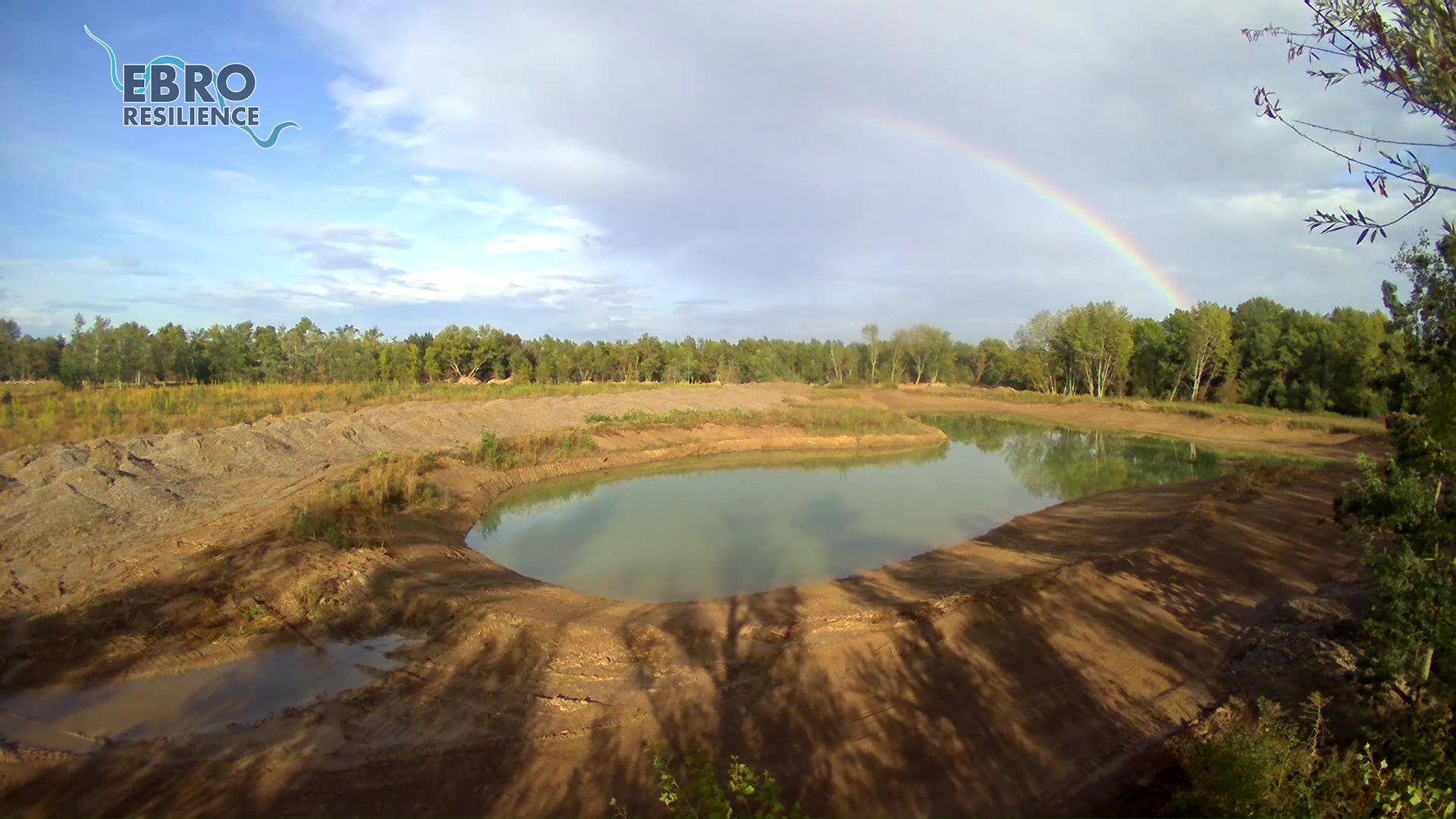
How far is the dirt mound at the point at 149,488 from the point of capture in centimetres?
947

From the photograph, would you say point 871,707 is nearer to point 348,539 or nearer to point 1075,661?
point 1075,661

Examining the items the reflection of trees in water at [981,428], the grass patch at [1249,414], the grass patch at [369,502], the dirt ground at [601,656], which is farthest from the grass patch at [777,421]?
the grass patch at [1249,414]

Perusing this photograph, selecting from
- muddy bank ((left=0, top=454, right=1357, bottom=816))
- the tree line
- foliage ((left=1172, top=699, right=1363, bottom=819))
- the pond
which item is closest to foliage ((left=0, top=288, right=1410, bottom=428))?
the tree line

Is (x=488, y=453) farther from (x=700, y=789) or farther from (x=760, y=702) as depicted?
(x=700, y=789)

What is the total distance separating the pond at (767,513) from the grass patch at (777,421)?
10.4 ft

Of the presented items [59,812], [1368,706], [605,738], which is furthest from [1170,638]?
[59,812]

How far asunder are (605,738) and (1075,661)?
480cm

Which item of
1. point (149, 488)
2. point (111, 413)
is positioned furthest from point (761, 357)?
point (149, 488)

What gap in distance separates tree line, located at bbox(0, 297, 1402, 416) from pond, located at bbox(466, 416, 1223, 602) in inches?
488

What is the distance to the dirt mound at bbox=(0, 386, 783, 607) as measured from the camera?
947cm

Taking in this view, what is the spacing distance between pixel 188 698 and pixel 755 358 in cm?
7004

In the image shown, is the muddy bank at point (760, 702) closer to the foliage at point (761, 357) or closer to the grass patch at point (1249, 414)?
the foliage at point (761, 357)

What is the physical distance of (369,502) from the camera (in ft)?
44.1

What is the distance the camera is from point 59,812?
4938mm
